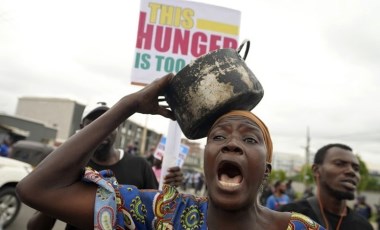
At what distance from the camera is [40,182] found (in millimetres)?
1735

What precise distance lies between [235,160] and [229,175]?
0.10m

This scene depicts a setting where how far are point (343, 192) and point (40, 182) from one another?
2331 mm

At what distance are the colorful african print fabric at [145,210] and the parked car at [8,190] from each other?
5475mm

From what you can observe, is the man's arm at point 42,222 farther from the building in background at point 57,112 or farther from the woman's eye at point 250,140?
the building in background at point 57,112

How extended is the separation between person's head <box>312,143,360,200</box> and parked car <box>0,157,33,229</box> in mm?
5407

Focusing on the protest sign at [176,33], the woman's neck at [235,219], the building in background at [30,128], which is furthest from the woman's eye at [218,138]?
the building in background at [30,128]

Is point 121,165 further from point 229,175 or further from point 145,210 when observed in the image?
point 229,175

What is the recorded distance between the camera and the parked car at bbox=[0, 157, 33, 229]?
21.6 feet

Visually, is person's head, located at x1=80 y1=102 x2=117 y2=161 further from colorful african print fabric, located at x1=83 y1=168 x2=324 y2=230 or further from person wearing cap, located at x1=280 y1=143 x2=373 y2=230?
person wearing cap, located at x1=280 y1=143 x2=373 y2=230

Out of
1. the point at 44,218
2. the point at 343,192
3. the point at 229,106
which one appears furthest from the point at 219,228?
the point at 343,192

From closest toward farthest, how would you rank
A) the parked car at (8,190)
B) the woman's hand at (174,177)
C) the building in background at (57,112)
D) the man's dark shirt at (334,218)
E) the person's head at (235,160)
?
the person's head at (235,160), the woman's hand at (174,177), the man's dark shirt at (334,218), the parked car at (8,190), the building in background at (57,112)

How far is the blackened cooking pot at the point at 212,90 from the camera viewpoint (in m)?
1.75

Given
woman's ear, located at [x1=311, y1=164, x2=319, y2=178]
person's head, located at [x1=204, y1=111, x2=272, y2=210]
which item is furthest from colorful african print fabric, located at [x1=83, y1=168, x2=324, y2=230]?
woman's ear, located at [x1=311, y1=164, x2=319, y2=178]

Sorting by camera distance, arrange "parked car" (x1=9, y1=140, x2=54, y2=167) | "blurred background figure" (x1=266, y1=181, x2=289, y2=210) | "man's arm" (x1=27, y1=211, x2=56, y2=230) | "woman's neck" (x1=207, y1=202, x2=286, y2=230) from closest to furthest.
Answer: "woman's neck" (x1=207, y1=202, x2=286, y2=230) < "man's arm" (x1=27, y1=211, x2=56, y2=230) < "blurred background figure" (x1=266, y1=181, x2=289, y2=210) < "parked car" (x1=9, y1=140, x2=54, y2=167)
